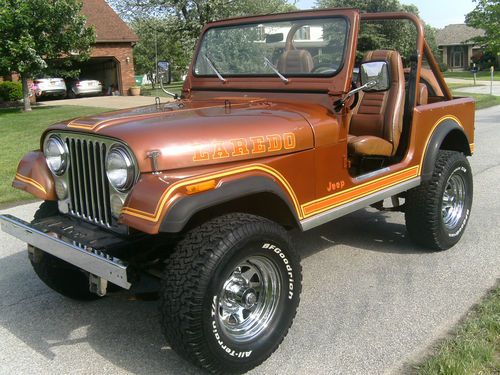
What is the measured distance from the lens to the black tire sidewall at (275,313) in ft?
8.61

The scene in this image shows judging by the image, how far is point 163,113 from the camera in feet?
10.9

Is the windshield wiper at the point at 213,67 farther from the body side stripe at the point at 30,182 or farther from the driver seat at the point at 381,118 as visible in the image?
the body side stripe at the point at 30,182

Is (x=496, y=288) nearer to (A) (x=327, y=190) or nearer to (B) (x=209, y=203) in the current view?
(A) (x=327, y=190)

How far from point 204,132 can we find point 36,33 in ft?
53.0

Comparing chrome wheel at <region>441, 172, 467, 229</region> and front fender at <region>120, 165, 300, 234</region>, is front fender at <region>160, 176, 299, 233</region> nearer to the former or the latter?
front fender at <region>120, 165, 300, 234</region>

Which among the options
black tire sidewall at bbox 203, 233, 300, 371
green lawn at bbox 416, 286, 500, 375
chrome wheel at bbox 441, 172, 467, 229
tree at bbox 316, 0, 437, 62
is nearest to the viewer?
black tire sidewall at bbox 203, 233, 300, 371

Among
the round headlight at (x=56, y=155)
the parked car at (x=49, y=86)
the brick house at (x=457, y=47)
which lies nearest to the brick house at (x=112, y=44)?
the parked car at (x=49, y=86)

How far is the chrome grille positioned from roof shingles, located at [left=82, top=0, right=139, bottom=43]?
23323 mm

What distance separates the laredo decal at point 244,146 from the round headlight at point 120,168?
12.9 inches

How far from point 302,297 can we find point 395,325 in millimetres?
682

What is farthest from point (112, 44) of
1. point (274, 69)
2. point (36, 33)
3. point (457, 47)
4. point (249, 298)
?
point (457, 47)

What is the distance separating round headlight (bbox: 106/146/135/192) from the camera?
2.70m

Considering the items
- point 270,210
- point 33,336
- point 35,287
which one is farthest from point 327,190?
point 35,287

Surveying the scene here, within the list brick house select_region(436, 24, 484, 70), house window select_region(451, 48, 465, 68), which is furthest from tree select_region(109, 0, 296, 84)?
house window select_region(451, 48, 465, 68)
